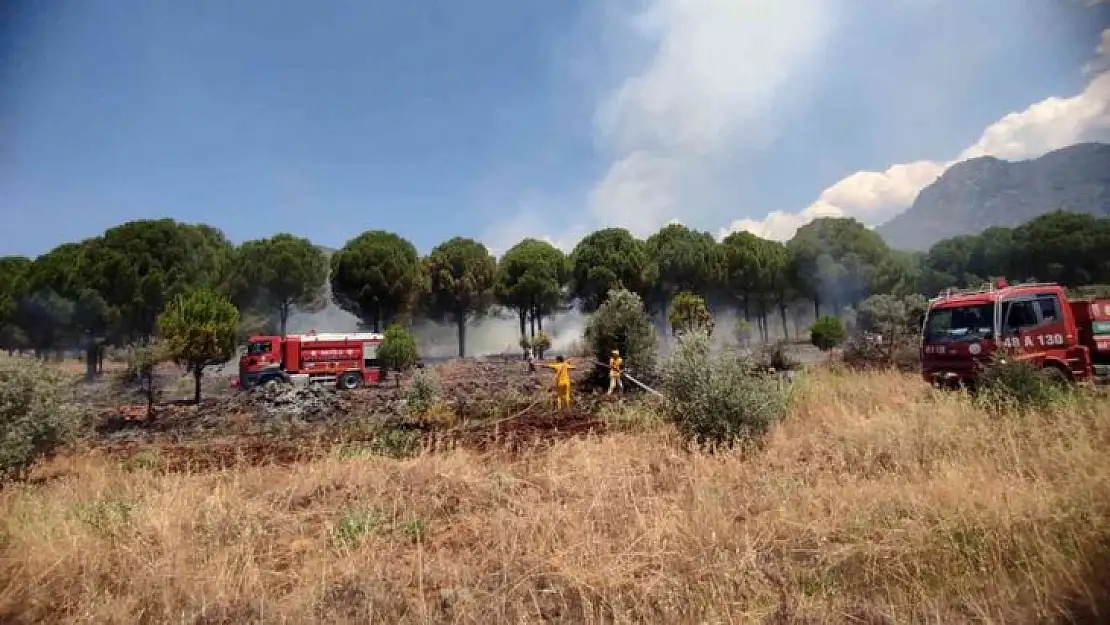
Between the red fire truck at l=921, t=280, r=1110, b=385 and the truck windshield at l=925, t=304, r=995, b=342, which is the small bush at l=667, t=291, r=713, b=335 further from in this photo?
the red fire truck at l=921, t=280, r=1110, b=385

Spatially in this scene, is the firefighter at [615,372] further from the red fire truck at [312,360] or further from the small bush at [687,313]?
the small bush at [687,313]

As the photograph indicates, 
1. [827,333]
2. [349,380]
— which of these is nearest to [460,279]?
[349,380]

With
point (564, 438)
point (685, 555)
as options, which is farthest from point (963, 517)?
point (564, 438)

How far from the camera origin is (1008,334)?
1042 cm

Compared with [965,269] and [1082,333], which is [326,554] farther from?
[965,269]

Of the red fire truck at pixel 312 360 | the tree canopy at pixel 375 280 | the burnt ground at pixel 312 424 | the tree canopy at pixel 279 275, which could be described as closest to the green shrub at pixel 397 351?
the red fire truck at pixel 312 360

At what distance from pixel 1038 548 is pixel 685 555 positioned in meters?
2.09

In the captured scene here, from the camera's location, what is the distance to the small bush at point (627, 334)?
1658 centimetres

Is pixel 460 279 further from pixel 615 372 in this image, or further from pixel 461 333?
pixel 615 372

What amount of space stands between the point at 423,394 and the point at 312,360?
16838 millimetres

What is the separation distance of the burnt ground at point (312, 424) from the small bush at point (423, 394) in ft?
0.82

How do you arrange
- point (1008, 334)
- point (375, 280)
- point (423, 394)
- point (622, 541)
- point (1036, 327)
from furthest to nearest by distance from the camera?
point (375, 280), point (423, 394), point (1036, 327), point (1008, 334), point (622, 541)

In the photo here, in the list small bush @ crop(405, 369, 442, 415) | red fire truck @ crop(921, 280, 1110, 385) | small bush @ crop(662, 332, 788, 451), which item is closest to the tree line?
red fire truck @ crop(921, 280, 1110, 385)

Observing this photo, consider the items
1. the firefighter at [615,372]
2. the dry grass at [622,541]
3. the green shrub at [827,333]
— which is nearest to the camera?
the dry grass at [622,541]
